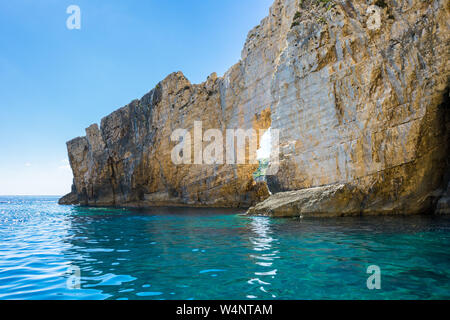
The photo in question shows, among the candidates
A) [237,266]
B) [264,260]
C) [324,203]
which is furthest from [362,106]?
[237,266]

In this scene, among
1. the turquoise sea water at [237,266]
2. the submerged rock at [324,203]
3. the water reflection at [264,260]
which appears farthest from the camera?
the submerged rock at [324,203]

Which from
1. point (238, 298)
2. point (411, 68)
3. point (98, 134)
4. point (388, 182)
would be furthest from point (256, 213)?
point (98, 134)

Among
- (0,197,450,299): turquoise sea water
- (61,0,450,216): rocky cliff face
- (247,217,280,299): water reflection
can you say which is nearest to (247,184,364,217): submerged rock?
(61,0,450,216): rocky cliff face

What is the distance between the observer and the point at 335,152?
15312 millimetres

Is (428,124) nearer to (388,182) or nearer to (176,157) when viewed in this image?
(388,182)

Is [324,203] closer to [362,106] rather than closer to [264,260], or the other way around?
[362,106]

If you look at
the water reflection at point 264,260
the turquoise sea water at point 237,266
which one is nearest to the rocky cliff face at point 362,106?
the turquoise sea water at point 237,266

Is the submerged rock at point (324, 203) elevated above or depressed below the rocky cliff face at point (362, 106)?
below

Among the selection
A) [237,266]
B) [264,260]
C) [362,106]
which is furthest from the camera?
[362,106]

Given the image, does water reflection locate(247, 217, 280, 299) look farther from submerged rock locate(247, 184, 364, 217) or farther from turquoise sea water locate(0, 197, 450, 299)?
submerged rock locate(247, 184, 364, 217)

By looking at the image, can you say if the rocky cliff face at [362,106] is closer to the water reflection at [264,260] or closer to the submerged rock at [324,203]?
the submerged rock at [324,203]

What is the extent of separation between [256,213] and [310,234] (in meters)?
8.28

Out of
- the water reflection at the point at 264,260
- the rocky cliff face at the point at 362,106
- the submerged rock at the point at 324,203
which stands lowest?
the water reflection at the point at 264,260

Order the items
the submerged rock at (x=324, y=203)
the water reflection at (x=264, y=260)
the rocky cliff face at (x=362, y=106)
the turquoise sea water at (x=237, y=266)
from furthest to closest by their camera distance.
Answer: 1. the submerged rock at (x=324, y=203)
2. the rocky cliff face at (x=362, y=106)
3. the water reflection at (x=264, y=260)
4. the turquoise sea water at (x=237, y=266)
